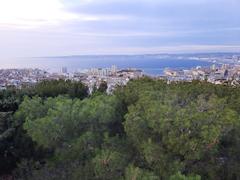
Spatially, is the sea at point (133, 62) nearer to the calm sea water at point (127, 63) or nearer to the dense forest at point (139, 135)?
the calm sea water at point (127, 63)

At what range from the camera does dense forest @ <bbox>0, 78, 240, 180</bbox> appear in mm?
7391

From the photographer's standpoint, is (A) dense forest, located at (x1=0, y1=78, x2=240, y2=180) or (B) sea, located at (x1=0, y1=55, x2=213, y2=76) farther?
(B) sea, located at (x1=0, y1=55, x2=213, y2=76)

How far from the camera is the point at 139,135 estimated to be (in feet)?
26.2

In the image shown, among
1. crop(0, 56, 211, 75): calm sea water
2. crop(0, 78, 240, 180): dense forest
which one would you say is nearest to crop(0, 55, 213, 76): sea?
crop(0, 56, 211, 75): calm sea water

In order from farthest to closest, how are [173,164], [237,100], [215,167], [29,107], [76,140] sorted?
[29,107] → [237,100] → [76,140] → [215,167] → [173,164]

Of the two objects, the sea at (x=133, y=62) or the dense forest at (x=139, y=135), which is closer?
the dense forest at (x=139, y=135)

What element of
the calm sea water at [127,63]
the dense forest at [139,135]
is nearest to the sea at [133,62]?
the calm sea water at [127,63]

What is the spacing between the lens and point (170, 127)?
7512mm

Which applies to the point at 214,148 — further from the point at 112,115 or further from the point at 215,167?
the point at 112,115

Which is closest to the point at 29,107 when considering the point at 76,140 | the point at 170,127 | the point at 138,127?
the point at 76,140

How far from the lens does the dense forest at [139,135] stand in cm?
739

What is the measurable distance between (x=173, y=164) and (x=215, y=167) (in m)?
0.97

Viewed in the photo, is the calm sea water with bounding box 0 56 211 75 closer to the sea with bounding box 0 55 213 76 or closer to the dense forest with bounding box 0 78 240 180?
the sea with bounding box 0 55 213 76

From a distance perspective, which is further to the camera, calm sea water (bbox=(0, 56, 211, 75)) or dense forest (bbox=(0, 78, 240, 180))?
calm sea water (bbox=(0, 56, 211, 75))
